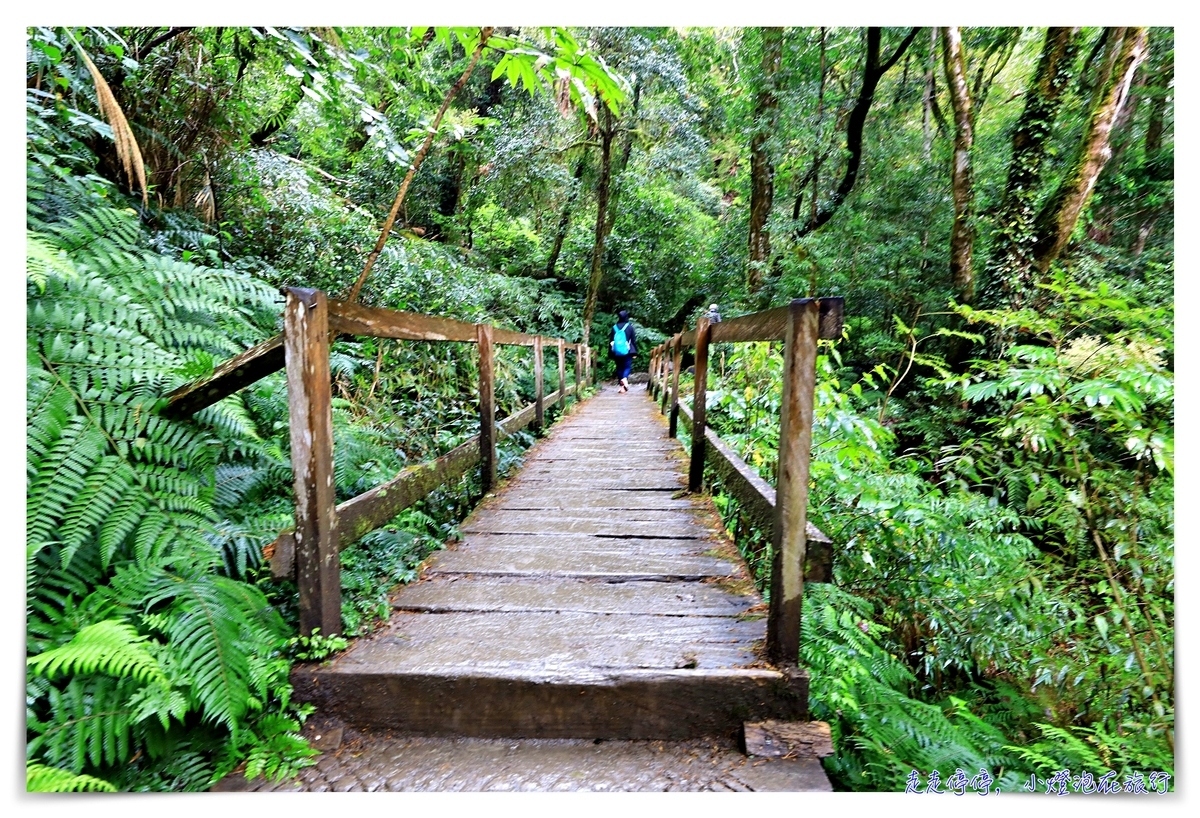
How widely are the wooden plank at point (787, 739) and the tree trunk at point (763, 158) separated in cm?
1026

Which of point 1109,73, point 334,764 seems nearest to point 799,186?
point 1109,73

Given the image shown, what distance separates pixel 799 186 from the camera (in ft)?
40.0

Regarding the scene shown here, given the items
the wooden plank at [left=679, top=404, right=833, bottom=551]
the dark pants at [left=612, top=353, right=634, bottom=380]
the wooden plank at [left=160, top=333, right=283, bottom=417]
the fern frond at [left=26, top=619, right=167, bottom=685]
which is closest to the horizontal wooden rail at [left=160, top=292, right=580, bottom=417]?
the wooden plank at [left=160, top=333, right=283, bottom=417]

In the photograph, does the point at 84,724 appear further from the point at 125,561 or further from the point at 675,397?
the point at 675,397

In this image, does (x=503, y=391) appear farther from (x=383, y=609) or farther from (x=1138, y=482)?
(x=1138, y=482)

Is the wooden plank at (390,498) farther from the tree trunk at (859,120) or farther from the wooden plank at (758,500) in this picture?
the tree trunk at (859,120)

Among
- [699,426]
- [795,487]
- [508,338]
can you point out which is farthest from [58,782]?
[508,338]

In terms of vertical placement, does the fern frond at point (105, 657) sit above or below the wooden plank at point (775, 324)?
below

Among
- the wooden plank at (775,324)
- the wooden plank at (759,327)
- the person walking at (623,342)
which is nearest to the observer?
the wooden plank at (775,324)

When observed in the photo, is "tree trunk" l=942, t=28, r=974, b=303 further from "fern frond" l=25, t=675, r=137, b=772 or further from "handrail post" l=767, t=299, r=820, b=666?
"fern frond" l=25, t=675, r=137, b=772

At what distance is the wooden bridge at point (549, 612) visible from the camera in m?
1.71

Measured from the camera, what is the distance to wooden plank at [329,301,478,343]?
193 centimetres

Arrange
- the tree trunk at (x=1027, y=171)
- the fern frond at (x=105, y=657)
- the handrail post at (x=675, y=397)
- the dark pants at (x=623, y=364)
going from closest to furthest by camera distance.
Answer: the fern frond at (x=105, y=657) < the handrail post at (x=675, y=397) < the tree trunk at (x=1027, y=171) < the dark pants at (x=623, y=364)

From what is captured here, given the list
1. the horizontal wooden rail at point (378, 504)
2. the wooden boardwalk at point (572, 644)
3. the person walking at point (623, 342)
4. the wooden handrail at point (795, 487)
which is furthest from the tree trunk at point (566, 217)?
the wooden handrail at point (795, 487)
